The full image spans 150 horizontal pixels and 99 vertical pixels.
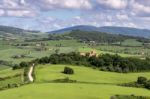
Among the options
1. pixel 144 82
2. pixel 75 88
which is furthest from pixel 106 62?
pixel 75 88

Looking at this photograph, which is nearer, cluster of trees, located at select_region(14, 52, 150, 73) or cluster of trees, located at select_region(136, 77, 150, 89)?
cluster of trees, located at select_region(136, 77, 150, 89)

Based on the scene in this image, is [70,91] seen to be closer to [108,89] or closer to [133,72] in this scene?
[108,89]

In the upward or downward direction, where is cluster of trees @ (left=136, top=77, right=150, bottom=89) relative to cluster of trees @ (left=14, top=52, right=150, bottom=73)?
Answer: downward

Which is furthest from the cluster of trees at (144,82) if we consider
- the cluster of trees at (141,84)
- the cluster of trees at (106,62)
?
the cluster of trees at (106,62)

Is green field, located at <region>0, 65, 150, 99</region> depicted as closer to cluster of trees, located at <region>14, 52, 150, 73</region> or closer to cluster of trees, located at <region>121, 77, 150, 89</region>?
cluster of trees, located at <region>121, 77, 150, 89</region>

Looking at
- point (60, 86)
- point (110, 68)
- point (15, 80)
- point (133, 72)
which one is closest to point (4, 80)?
point (15, 80)

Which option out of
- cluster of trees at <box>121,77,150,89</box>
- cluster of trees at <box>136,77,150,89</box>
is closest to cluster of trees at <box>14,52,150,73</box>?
cluster of trees at <box>136,77,150,89</box>

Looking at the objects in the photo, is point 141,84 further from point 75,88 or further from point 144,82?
point 75,88

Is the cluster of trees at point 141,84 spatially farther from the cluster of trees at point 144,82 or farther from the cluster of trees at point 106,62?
the cluster of trees at point 106,62
